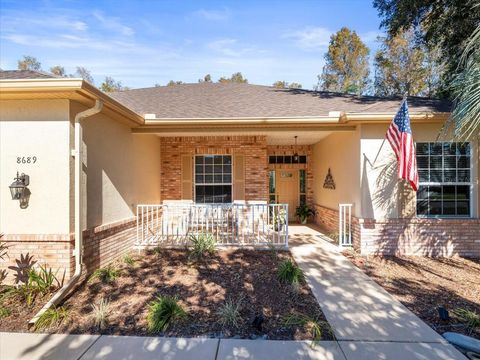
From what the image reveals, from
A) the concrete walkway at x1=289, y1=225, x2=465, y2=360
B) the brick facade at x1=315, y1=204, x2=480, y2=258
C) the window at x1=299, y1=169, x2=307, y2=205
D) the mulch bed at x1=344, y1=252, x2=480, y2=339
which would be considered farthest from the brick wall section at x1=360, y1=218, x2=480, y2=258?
the window at x1=299, y1=169, x2=307, y2=205

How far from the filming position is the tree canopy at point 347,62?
26.1m

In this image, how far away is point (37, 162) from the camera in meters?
4.87

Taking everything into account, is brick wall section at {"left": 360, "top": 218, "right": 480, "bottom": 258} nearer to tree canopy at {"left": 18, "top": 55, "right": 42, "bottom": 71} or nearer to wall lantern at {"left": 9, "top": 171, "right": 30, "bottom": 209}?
wall lantern at {"left": 9, "top": 171, "right": 30, "bottom": 209}

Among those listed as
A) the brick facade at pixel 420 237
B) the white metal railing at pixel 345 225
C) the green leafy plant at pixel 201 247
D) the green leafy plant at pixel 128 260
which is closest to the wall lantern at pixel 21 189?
the green leafy plant at pixel 128 260

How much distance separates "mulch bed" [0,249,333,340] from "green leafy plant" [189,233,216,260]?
18 centimetres

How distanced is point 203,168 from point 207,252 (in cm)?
372

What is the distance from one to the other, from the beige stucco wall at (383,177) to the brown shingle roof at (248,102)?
0.51m

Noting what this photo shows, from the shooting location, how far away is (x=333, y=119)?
7000mm

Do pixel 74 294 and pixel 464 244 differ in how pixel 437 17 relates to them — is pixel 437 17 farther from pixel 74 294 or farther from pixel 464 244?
pixel 74 294

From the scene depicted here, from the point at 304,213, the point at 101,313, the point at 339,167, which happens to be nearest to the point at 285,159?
the point at 304,213

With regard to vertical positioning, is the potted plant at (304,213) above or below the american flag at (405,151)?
below

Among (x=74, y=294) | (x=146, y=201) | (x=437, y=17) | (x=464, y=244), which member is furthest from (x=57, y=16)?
(x=464, y=244)

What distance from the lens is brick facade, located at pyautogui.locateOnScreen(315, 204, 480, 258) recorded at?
6.71 m

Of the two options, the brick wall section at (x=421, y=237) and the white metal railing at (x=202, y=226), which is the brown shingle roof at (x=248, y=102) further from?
the brick wall section at (x=421, y=237)
